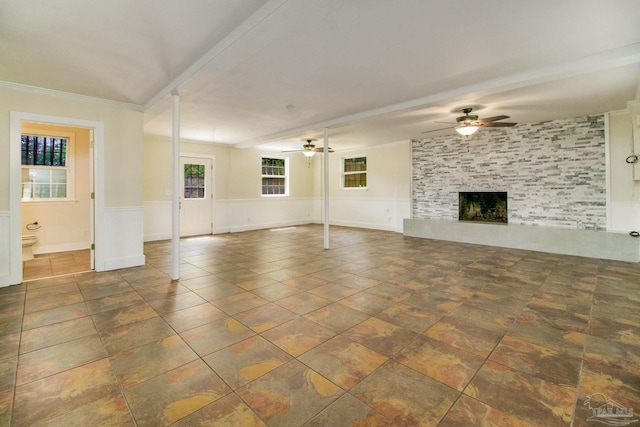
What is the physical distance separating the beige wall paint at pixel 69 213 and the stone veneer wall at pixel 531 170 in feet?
26.2

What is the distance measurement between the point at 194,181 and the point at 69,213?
2801 millimetres

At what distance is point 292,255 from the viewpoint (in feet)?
18.0

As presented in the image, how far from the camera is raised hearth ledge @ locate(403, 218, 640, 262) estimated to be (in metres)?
5.01

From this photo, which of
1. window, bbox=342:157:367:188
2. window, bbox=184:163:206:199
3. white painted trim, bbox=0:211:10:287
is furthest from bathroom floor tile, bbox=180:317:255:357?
window, bbox=342:157:367:188

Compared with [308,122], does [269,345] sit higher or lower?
lower

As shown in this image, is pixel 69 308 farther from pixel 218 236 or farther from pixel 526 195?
pixel 526 195

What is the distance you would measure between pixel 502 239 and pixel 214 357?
630cm

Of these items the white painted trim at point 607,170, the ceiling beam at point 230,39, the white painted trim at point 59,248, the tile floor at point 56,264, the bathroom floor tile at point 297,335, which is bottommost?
the bathroom floor tile at point 297,335

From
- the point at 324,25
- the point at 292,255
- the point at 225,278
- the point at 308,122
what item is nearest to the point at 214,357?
the point at 225,278

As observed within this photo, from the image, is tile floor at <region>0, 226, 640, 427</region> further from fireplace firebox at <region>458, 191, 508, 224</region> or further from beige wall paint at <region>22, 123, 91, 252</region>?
fireplace firebox at <region>458, 191, 508, 224</region>

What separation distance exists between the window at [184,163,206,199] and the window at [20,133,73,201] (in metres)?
2.45

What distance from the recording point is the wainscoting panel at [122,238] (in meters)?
4.52

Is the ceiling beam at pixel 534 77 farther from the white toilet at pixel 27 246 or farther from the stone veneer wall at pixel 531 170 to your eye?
the white toilet at pixel 27 246

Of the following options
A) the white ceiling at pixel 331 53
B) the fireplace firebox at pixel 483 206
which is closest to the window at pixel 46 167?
the white ceiling at pixel 331 53
